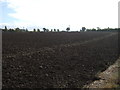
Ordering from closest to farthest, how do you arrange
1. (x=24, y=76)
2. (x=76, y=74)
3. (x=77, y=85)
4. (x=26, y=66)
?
(x=77, y=85) < (x=24, y=76) < (x=76, y=74) < (x=26, y=66)

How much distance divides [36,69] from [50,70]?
2.00ft

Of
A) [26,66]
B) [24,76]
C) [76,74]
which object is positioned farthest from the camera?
[26,66]

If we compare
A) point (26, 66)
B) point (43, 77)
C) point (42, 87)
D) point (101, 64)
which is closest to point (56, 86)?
point (42, 87)

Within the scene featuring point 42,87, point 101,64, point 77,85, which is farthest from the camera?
point 101,64

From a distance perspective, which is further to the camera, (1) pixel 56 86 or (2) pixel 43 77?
(2) pixel 43 77

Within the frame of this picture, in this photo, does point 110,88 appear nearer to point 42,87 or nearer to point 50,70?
point 42,87

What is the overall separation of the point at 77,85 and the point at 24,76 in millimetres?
2050

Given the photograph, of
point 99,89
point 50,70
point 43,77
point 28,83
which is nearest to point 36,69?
point 50,70

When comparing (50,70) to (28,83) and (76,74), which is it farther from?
(28,83)

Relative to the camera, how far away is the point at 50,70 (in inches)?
395

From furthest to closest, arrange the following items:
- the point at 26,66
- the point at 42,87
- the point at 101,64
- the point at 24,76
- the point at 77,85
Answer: the point at 101,64, the point at 26,66, the point at 24,76, the point at 77,85, the point at 42,87

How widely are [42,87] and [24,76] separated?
1313 millimetres

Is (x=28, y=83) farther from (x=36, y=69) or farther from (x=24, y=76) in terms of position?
(x=36, y=69)

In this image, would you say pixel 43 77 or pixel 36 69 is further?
pixel 36 69
